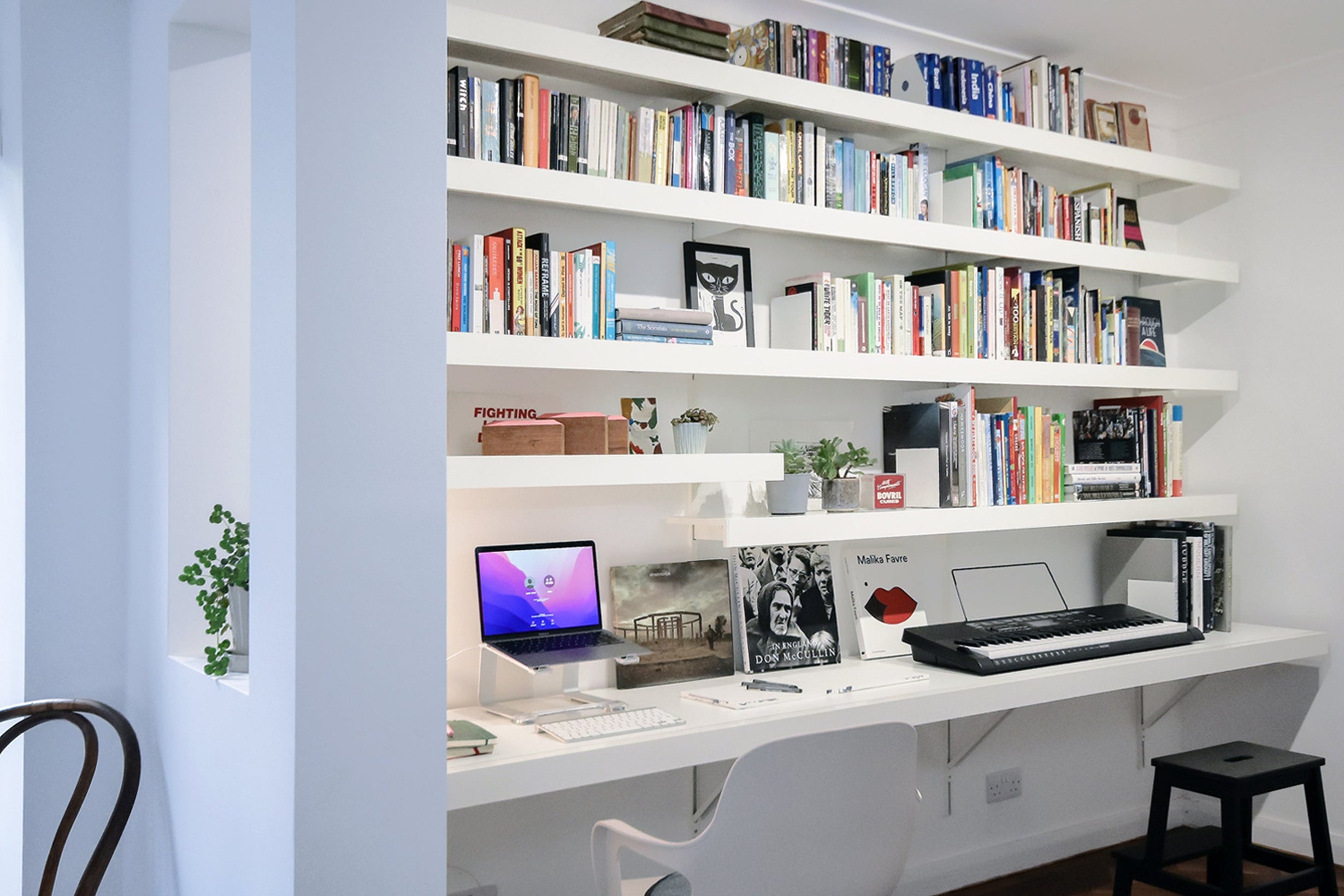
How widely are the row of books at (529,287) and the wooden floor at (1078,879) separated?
2.05 m

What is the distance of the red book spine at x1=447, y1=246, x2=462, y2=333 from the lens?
2.16 meters

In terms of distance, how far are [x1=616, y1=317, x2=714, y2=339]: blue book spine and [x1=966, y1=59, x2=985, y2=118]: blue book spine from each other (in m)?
1.15

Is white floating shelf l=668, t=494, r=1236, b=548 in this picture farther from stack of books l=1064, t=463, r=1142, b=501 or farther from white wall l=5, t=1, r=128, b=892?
white wall l=5, t=1, r=128, b=892

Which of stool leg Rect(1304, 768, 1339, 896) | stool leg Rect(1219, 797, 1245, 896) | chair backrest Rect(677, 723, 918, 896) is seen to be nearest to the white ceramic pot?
chair backrest Rect(677, 723, 918, 896)

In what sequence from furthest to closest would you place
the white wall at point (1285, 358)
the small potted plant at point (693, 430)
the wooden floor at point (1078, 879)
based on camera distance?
the white wall at point (1285, 358) → the wooden floor at point (1078, 879) → the small potted plant at point (693, 430)

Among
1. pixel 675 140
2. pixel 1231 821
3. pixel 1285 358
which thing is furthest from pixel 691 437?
pixel 1285 358

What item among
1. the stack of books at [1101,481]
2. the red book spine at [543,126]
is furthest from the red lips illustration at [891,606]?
the red book spine at [543,126]

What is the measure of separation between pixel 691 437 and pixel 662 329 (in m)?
0.26

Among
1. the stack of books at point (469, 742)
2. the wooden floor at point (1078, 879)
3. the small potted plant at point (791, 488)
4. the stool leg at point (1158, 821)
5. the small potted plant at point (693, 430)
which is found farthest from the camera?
the wooden floor at point (1078, 879)

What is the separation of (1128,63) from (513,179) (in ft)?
7.41

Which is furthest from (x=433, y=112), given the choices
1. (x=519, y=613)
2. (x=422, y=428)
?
(x=519, y=613)

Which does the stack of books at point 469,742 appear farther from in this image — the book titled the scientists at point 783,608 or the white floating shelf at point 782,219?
the white floating shelf at point 782,219

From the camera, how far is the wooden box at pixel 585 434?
7.52 ft

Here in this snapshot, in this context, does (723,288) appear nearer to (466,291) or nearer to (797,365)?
(797,365)
